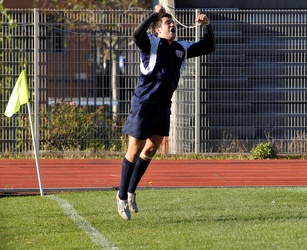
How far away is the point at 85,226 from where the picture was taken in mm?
9789

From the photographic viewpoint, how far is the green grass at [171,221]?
857 centimetres

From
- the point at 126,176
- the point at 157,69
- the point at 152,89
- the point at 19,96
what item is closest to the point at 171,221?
the point at 126,176

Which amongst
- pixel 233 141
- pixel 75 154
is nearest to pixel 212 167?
pixel 233 141

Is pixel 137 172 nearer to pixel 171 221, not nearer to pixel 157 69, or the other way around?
pixel 171 221

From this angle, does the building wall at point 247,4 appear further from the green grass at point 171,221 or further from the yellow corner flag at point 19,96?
the green grass at point 171,221

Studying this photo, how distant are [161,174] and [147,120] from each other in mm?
7920

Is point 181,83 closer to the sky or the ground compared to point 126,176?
closer to the sky

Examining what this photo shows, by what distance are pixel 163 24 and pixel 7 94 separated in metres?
11.6

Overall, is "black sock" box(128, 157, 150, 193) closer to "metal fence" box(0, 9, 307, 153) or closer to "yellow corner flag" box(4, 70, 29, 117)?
"yellow corner flag" box(4, 70, 29, 117)

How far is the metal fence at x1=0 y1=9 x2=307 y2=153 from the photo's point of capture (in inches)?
835

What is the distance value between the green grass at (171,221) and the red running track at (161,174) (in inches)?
103

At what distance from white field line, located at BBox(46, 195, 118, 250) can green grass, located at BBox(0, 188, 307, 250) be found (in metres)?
0.06

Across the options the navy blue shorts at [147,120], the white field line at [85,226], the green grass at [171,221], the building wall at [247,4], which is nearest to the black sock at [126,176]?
the green grass at [171,221]

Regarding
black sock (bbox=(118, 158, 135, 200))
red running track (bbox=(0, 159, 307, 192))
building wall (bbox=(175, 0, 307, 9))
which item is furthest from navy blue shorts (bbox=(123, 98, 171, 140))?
building wall (bbox=(175, 0, 307, 9))
